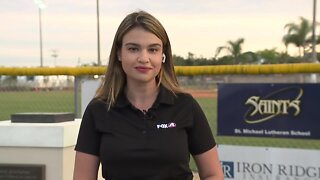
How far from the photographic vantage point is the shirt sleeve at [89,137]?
215cm

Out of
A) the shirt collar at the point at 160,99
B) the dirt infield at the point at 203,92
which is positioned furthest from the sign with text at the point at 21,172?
the dirt infield at the point at 203,92

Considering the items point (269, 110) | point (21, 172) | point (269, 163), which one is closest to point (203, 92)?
point (269, 110)

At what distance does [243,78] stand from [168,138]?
3.47 meters

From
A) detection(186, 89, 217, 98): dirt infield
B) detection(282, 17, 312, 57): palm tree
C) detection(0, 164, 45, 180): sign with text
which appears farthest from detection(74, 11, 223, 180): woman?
detection(282, 17, 312, 57): palm tree

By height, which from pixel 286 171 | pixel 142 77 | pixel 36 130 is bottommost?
pixel 286 171

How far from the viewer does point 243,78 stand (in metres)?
5.42

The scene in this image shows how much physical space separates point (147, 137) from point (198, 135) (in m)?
0.23

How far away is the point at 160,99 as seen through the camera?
215cm

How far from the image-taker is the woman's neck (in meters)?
2.17

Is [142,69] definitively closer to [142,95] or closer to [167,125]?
[142,95]

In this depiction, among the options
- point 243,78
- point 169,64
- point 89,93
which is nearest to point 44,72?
point 89,93

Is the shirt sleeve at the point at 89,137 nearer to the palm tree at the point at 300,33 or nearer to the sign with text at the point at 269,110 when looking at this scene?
the sign with text at the point at 269,110

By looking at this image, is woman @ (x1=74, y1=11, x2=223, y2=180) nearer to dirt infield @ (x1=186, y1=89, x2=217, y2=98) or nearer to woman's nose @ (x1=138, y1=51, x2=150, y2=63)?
woman's nose @ (x1=138, y1=51, x2=150, y2=63)

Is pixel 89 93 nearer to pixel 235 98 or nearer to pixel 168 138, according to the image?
pixel 235 98
